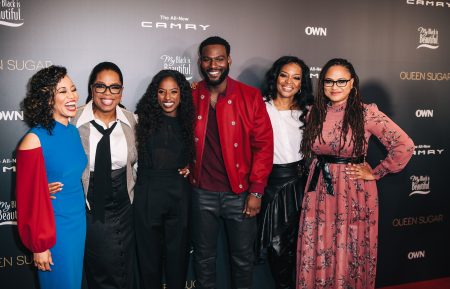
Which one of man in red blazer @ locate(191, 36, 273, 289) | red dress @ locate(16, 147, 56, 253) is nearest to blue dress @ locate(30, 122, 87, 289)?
red dress @ locate(16, 147, 56, 253)

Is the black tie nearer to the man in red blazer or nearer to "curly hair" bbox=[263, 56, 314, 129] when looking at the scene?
the man in red blazer

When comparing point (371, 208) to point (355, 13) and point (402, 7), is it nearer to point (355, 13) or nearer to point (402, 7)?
point (355, 13)

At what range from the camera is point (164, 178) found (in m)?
2.64

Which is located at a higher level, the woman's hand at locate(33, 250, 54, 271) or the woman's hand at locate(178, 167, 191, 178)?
the woman's hand at locate(178, 167, 191, 178)

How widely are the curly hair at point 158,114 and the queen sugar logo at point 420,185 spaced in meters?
2.45

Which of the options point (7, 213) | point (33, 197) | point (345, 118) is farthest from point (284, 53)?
point (7, 213)

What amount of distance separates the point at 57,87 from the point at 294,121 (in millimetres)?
1704

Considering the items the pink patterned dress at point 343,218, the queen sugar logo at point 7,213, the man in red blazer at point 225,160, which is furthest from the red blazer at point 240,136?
the queen sugar logo at point 7,213

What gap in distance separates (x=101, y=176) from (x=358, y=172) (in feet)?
5.60

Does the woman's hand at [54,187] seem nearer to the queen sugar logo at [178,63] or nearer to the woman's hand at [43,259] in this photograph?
the woman's hand at [43,259]

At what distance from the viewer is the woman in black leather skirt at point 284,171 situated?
299cm

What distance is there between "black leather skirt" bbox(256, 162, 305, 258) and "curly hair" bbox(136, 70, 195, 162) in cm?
70

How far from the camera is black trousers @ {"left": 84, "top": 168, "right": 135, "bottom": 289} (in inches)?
98.0

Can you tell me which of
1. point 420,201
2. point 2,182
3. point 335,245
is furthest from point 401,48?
point 2,182
